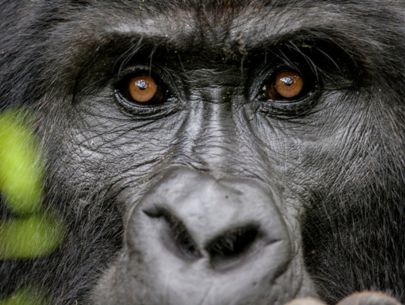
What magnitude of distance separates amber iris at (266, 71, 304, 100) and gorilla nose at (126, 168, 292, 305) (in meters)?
0.67

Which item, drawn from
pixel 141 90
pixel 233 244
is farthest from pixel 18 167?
pixel 233 244

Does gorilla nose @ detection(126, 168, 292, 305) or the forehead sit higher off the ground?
the forehead

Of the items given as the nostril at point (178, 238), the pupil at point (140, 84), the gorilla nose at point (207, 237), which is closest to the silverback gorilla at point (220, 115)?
the pupil at point (140, 84)

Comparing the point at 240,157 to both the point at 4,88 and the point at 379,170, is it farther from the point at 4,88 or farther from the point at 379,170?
the point at 4,88

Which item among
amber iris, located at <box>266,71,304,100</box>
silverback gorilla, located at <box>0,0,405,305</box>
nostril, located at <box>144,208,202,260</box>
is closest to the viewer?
nostril, located at <box>144,208,202,260</box>

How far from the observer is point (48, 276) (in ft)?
15.5

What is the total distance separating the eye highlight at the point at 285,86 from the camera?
15.3 ft

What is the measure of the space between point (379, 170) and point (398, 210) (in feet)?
0.73

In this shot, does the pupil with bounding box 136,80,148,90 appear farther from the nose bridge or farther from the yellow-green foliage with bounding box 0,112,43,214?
the yellow-green foliage with bounding box 0,112,43,214

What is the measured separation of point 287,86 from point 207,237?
3.59ft

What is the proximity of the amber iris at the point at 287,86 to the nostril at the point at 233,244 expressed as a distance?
92 centimetres

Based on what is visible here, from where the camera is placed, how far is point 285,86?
468cm

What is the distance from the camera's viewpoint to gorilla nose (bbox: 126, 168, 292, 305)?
3.83m

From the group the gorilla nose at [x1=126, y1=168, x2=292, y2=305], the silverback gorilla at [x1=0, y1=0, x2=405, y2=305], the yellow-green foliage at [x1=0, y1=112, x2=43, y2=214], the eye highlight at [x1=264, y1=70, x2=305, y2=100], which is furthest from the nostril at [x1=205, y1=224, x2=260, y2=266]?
the yellow-green foliage at [x1=0, y1=112, x2=43, y2=214]
